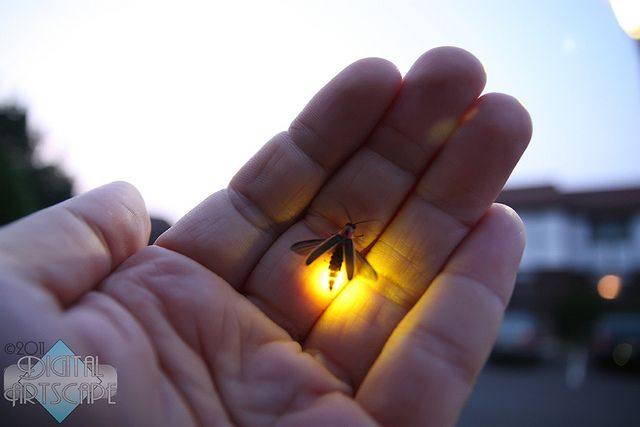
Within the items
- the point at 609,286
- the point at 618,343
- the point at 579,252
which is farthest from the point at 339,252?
the point at 579,252

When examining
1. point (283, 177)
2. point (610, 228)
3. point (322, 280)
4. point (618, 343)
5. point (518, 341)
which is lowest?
point (518, 341)

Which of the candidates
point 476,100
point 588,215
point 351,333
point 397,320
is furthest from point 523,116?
point 588,215

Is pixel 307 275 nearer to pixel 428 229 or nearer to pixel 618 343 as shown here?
pixel 428 229

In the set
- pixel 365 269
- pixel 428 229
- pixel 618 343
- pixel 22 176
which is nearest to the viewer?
pixel 428 229

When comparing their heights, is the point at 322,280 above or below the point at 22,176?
above

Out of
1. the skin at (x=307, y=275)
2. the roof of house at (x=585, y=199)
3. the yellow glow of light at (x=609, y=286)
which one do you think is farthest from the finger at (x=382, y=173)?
the yellow glow of light at (x=609, y=286)

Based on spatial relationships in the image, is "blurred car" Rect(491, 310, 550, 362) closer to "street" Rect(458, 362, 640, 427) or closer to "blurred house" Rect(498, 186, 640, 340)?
"street" Rect(458, 362, 640, 427)
